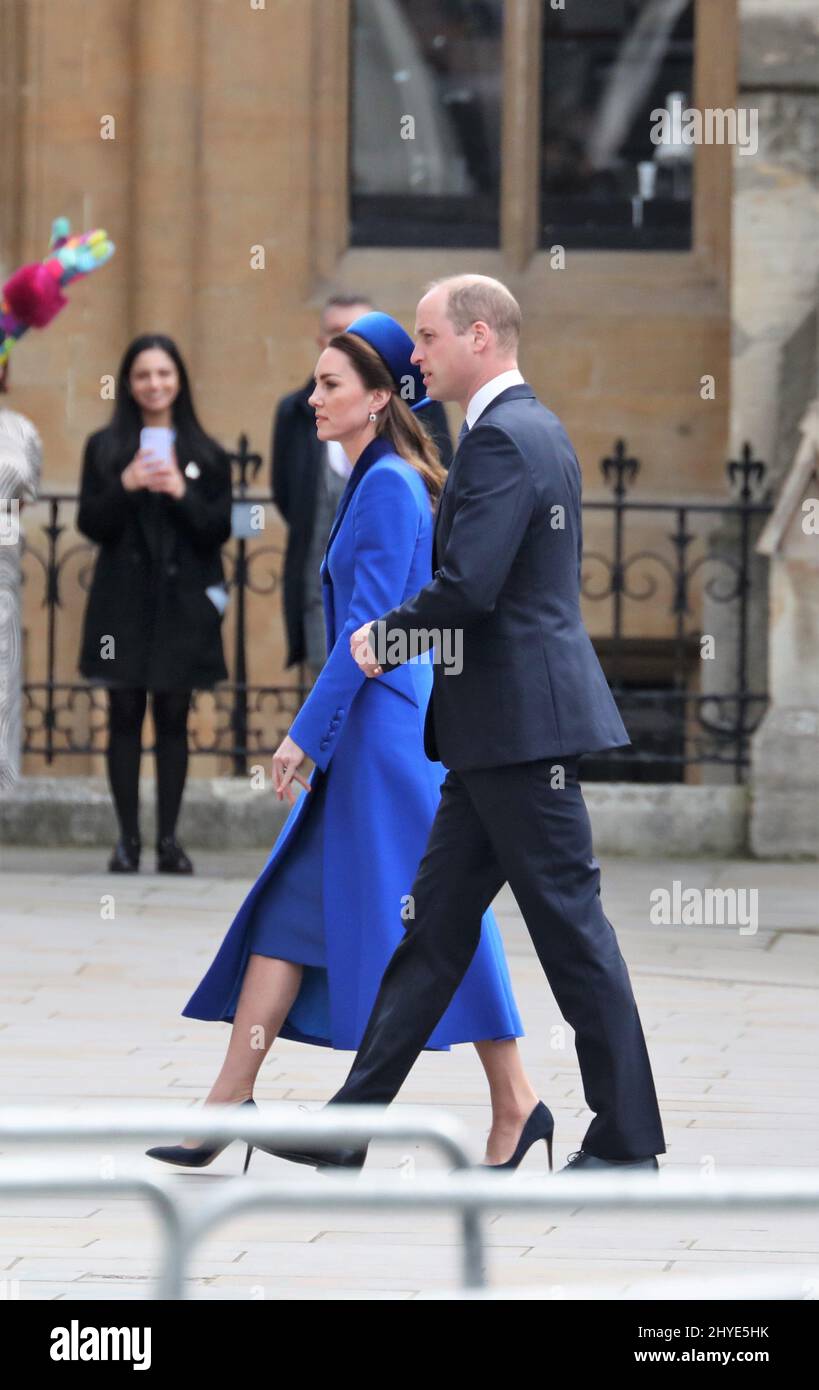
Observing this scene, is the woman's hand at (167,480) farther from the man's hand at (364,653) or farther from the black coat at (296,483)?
the man's hand at (364,653)

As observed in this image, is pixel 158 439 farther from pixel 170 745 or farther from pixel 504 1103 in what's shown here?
pixel 504 1103

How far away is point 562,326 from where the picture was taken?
508 inches

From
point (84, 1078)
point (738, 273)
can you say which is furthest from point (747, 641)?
point (84, 1078)

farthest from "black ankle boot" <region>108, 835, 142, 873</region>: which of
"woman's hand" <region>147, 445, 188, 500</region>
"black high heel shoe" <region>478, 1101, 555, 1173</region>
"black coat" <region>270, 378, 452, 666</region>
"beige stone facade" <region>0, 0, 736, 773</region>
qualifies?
"black high heel shoe" <region>478, 1101, 555, 1173</region>

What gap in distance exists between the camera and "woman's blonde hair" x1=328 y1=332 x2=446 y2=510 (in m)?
5.66

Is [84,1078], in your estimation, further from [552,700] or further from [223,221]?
[223,221]

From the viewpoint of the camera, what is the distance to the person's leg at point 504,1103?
5547mm

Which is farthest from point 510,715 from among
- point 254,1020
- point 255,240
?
point 255,240

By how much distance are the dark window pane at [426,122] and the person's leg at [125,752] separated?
13.2 ft

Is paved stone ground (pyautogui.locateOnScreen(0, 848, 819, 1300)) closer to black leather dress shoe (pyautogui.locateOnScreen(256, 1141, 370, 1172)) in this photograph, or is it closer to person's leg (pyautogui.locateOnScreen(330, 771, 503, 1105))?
black leather dress shoe (pyautogui.locateOnScreen(256, 1141, 370, 1172))

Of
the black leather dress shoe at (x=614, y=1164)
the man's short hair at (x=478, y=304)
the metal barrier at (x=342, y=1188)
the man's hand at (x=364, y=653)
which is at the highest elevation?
the man's short hair at (x=478, y=304)

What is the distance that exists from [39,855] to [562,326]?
155 inches

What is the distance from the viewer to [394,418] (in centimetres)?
569
